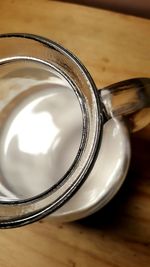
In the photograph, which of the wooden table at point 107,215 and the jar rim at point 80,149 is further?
the wooden table at point 107,215

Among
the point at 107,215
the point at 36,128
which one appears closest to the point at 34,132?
the point at 36,128

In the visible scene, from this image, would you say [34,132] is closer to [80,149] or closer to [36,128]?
[36,128]

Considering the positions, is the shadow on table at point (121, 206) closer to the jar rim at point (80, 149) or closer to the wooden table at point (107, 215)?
the wooden table at point (107, 215)

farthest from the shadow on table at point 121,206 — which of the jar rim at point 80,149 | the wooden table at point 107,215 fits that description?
the jar rim at point 80,149

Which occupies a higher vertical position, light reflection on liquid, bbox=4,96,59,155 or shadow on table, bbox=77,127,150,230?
light reflection on liquid, bbox=4,96,59,155

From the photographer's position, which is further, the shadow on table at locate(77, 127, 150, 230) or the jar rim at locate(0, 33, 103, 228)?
the shadow on table at locate(77, 127, 150, 230)

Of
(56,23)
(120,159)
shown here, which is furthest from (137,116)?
(56,23)

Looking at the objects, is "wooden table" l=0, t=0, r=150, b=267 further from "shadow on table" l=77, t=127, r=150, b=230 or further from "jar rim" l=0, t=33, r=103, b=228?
"jar rim" l=0, t=33, r=103, b=228

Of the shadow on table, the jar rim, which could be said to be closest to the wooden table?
the shadow on table
